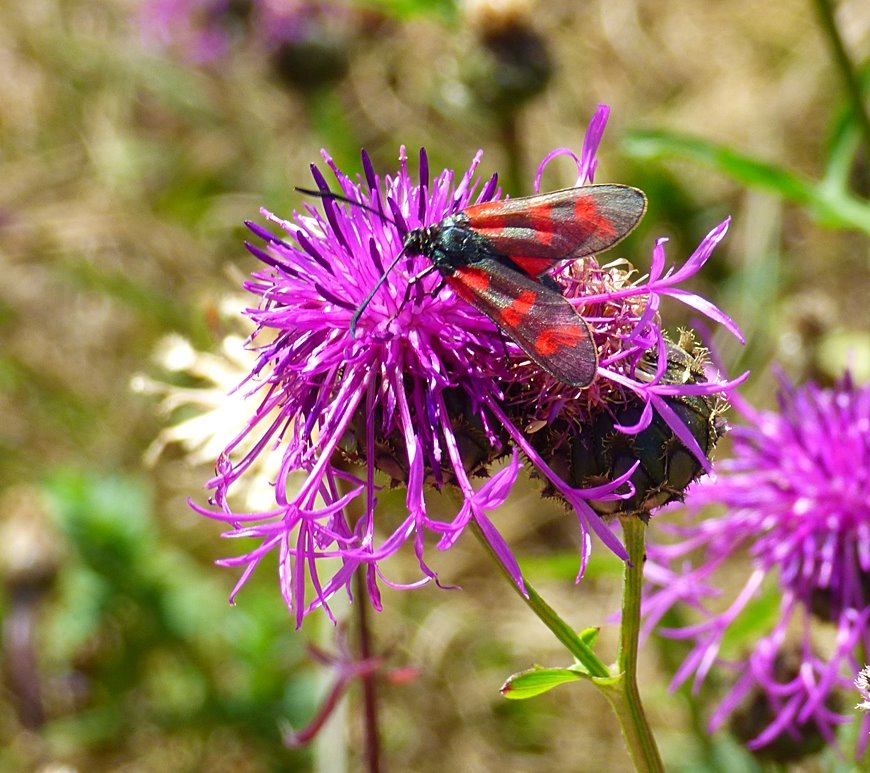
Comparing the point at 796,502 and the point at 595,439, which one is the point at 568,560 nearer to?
the point at 796,502

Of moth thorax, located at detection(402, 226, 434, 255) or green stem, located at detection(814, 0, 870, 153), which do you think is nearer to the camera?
moth thorax, located at detection(402, 226, 434, 255)

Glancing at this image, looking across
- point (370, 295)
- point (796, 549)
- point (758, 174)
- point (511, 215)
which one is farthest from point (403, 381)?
point (758, 174)

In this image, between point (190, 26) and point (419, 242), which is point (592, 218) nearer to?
point (419, 242)

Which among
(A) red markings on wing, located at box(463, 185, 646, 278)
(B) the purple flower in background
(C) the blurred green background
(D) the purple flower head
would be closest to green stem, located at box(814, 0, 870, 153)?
(C) the blurred green background

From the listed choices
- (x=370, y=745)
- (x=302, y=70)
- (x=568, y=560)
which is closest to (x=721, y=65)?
(x=302, y=70)

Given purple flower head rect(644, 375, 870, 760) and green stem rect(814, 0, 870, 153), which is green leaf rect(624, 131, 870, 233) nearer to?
green stem rect(814, 0, 870, 153)

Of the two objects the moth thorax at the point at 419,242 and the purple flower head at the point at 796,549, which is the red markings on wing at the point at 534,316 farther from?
the purple flower head at the point at 796,549

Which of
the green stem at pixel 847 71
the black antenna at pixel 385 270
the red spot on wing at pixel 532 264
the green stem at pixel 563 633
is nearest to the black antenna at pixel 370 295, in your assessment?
the black antenna at pixel 385 270
